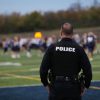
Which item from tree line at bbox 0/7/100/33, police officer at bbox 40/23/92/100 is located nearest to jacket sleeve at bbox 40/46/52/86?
police officer at bbox 40/23/92/100

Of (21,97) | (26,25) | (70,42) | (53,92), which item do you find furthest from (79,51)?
(26,25)

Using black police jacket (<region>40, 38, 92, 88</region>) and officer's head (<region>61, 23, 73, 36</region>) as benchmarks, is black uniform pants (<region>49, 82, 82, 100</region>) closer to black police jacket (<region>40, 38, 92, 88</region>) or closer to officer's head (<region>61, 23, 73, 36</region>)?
black police jacket (<region>40, 38, 92, 88</region>)

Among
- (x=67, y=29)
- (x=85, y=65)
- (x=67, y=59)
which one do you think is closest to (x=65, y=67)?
(x=67, y=59)

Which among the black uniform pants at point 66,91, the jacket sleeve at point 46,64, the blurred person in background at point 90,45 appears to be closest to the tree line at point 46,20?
the blurred person in background at point 90,45

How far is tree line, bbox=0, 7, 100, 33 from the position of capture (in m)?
89.4

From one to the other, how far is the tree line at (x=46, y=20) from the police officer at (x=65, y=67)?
7898cm

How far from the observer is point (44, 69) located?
8.51 meters

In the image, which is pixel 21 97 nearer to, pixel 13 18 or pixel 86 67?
pixel 86 67

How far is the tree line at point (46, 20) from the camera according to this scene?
89.4 metres

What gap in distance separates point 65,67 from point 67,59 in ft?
0.43

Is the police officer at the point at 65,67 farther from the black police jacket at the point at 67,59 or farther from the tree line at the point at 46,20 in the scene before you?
the tree line at the point at 46,20

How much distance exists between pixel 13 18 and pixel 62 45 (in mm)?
89981

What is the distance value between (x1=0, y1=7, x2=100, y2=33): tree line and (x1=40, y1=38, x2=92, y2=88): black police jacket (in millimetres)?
78990

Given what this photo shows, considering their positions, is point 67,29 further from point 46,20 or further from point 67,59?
point 46,20
